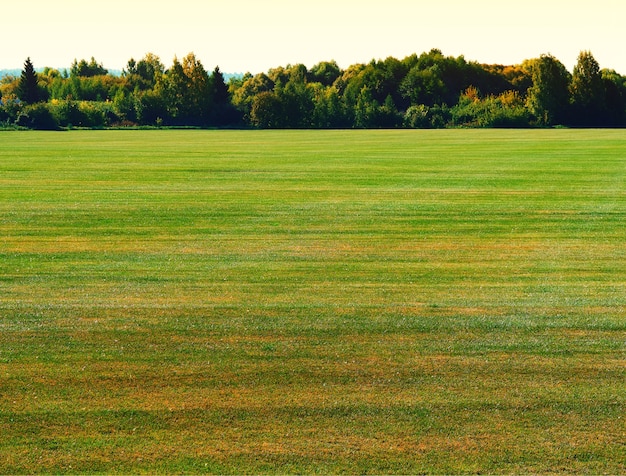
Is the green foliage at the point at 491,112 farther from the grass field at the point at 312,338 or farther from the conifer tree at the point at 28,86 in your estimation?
the grass field at the point at 312,338

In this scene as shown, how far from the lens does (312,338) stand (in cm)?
1020

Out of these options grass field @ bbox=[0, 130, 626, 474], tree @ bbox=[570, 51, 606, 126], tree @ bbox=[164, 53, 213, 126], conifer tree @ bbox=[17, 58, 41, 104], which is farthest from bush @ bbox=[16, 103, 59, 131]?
grass field @ bbox=[0, 130, 626, 474]

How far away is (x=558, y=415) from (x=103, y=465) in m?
3.78

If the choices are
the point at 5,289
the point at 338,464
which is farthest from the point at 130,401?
the point at 5,289

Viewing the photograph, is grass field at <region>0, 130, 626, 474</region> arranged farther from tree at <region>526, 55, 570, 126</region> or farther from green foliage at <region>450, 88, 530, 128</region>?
tree at <region>526, 55, 570, 126</region>

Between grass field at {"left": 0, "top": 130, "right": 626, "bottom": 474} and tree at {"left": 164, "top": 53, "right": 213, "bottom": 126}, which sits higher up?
tree at {"left": 164, "top": 53, "right": 213, "bottom": 126}

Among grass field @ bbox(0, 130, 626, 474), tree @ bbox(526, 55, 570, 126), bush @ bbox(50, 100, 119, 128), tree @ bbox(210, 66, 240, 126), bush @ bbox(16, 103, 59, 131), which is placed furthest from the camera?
tree @ bbox(210, 66, 240, 126)

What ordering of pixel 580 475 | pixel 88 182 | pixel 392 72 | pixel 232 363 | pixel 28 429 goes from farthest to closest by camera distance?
pixel 392 72 < pixel 88 182 < pixel 232 363 < pixel 28 429 < pixel 580 475

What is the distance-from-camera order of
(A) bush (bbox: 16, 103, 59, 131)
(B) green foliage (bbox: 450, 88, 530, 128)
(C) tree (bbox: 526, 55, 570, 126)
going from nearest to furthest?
(A) bush (bbox: 16, 103, 59, 131) → (B) green foliage (bbox: 450, 88, 530, 128) → (C) tree (bbox: 526, 55, 570, 126)

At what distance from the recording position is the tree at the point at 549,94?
103375 millimetres

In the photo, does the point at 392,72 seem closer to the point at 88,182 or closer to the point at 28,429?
the point at 88,182

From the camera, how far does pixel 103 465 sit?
685cm

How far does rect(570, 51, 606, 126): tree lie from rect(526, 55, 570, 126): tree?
137cm

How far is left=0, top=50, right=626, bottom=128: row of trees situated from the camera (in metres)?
103
